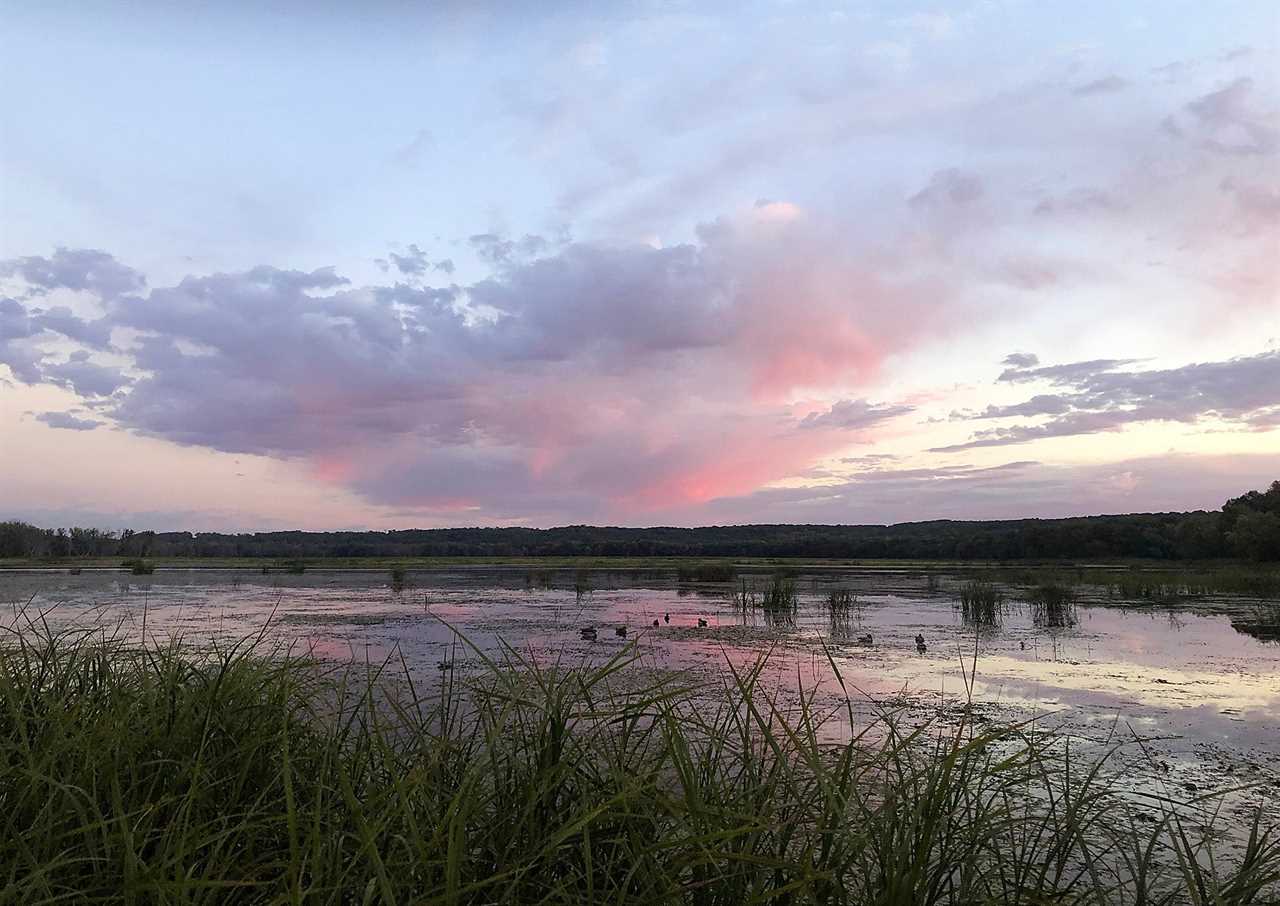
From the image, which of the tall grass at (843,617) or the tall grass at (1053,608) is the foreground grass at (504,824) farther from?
the tall grass at (1053,608)

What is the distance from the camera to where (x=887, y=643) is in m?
15.7

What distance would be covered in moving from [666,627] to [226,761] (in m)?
15.0

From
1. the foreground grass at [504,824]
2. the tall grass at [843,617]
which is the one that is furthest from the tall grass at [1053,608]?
the foreground grass at [504,824]

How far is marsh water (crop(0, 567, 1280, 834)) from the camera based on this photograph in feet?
A: 27.3

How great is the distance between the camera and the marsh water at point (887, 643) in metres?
8.34

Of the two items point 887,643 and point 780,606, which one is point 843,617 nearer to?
point 780,606

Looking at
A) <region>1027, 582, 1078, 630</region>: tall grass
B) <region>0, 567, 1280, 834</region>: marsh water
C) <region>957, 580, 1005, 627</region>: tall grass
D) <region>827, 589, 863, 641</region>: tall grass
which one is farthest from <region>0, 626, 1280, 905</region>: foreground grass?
<region>1027, 582, 1078, 630</region>: tall grass

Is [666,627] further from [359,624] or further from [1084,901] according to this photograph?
[1084,901]

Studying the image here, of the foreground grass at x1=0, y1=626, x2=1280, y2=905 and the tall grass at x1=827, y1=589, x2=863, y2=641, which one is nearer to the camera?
the foreground grass at x1=0, y1=626, x2=1280, y2=905

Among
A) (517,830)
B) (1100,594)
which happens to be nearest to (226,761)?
(517,830)

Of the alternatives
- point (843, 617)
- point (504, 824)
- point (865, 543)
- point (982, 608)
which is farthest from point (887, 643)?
point (865, 543)

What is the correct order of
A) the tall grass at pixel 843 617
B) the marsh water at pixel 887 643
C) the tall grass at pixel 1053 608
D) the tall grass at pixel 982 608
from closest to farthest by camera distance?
the marsh water at pixel 887 643
the tall grass at pixel 843 617
the tall grass at pixel 1053 608
the tall grass at pixel 982 608

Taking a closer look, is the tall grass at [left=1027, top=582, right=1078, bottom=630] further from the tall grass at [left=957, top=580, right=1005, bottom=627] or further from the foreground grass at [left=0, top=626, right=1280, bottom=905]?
the foreground grass at [left=0, top=626, right=1280, bottom=905]

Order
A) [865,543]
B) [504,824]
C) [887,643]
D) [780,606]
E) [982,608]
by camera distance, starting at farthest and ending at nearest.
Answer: [865,543], [780,606], [982,608], [887,643], [504,824]
